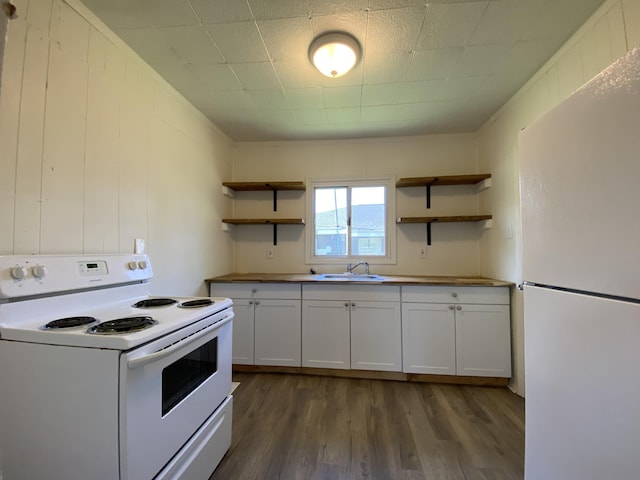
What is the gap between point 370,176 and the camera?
9.89ft

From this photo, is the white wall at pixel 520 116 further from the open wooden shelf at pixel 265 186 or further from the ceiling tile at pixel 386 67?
the open wooden shelf at pixel 265 186

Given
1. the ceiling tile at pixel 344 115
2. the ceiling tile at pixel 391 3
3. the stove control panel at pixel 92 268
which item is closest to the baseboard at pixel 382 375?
the stove control panel at pixel 92 268

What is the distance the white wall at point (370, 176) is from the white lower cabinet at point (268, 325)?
0.58 meters

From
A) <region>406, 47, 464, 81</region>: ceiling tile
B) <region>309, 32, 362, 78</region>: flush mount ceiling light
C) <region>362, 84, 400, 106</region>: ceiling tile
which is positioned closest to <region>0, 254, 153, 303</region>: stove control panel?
<region>309, 32, 362, 78</region>: flush mount ceiling light

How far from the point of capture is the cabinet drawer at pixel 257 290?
8.25 ft

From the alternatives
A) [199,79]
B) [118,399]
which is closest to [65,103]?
[199,79]

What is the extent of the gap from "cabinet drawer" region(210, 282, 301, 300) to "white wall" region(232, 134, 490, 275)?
Result: 561 mm

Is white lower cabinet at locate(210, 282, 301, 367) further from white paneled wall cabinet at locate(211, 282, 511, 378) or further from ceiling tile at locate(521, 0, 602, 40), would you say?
ceiling tile at locate(521, 0, 602, 40)

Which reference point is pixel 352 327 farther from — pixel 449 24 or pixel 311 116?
pixel 449 24

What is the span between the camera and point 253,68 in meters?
1.83

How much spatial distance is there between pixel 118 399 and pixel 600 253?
1474 millimetres

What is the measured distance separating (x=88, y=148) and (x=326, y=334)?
2.11 m

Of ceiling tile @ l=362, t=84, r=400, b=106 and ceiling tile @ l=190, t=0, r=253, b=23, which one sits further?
ceiling tile @ l=362, t=84, r=400, b=106

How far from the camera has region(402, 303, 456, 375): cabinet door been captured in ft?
7.55
